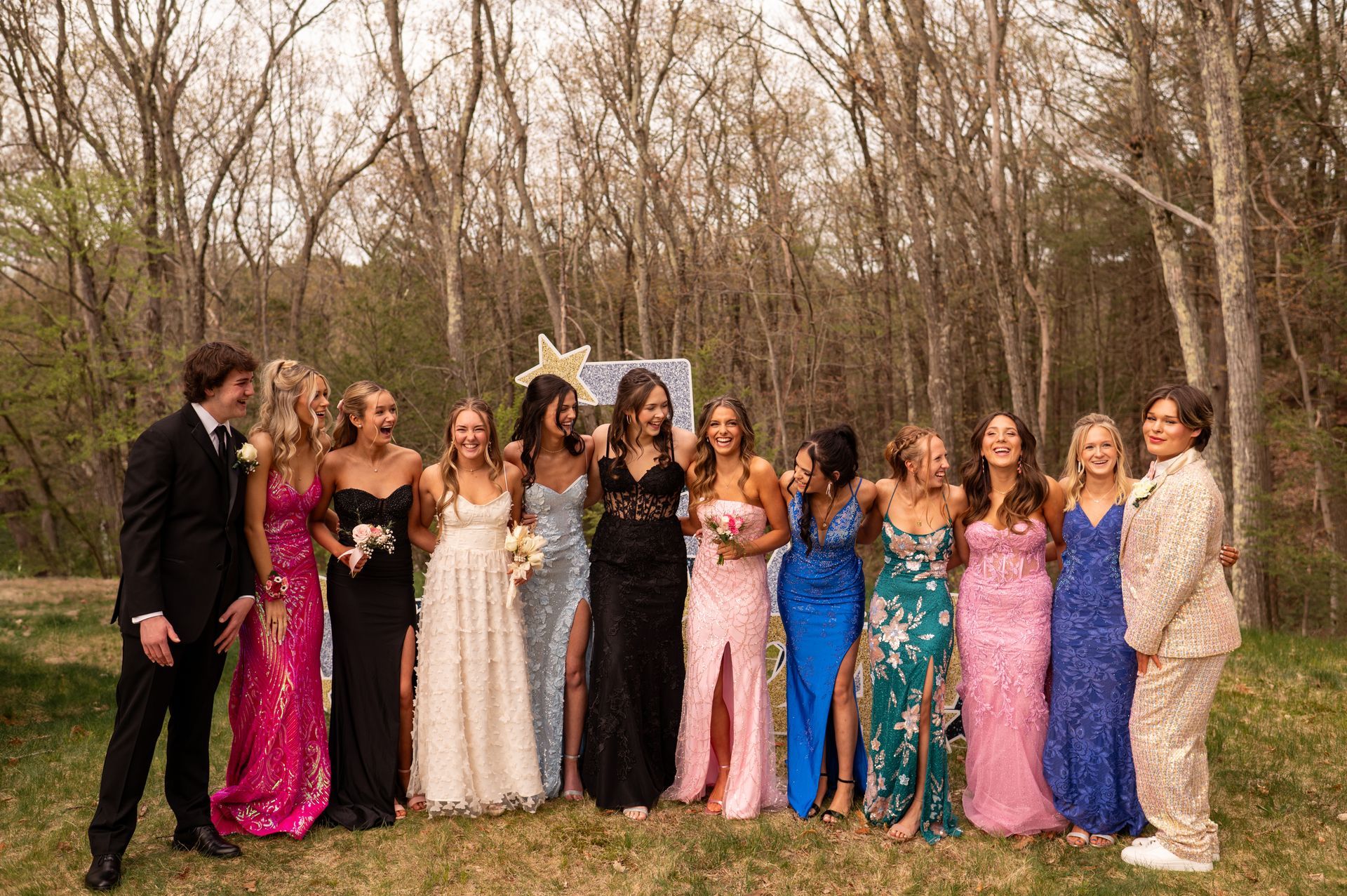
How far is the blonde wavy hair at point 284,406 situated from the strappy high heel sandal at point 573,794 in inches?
81.6

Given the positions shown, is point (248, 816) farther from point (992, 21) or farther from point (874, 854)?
point (992, 21)

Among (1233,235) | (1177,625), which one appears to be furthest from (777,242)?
(1177,625)

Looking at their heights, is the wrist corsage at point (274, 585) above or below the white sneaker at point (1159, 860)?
above

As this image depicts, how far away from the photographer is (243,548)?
4465 mm

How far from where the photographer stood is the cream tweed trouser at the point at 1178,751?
4258mm

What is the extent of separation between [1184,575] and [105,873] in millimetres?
4700

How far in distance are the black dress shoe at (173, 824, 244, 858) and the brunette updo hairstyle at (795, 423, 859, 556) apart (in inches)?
119

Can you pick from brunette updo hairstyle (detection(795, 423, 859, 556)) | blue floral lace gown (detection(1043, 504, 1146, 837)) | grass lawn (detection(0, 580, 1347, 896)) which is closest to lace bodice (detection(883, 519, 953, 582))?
brunette updo hairstyle (detection(795, 423, 859, 556))

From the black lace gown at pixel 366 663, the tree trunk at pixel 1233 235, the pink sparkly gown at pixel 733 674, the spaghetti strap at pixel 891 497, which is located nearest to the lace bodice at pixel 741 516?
the pink sparkly gown at pixel 733 674

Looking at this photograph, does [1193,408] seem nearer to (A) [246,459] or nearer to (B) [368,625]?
(B) [368,625]

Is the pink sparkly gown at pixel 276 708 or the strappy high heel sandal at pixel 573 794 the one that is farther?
the strappy high heel sandal at pixel 573 794

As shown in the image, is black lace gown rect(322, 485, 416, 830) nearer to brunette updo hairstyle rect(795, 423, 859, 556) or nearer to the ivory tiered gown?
the ivory tiered gown

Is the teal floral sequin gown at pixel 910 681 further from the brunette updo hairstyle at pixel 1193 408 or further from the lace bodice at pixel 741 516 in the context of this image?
the brunette updo hairstyle at pixel 1193 408

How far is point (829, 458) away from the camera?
4.84 m
